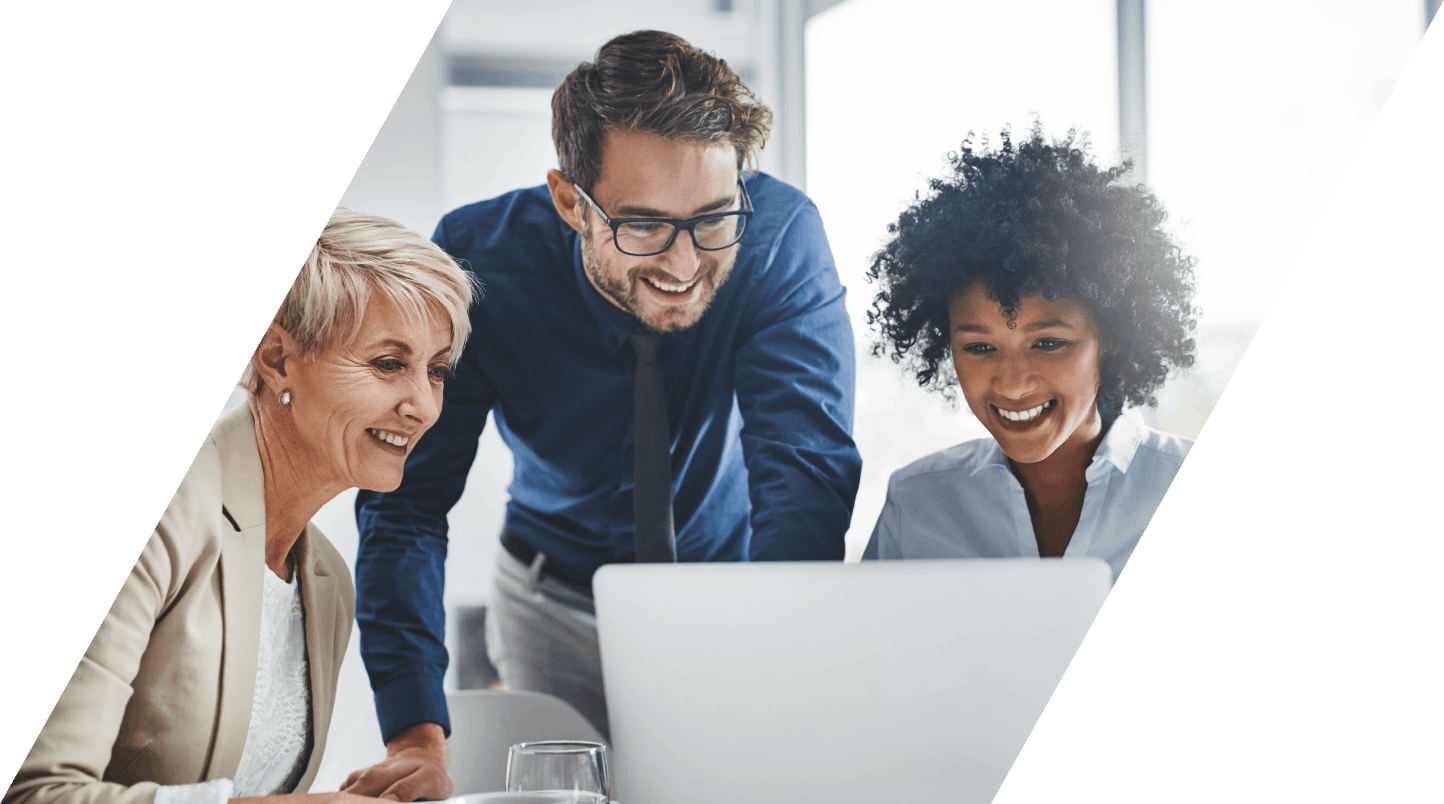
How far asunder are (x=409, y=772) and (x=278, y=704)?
285 millimetres

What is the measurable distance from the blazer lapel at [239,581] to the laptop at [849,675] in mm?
791

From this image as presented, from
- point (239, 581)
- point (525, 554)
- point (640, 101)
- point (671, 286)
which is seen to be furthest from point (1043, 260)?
point (239, 581)

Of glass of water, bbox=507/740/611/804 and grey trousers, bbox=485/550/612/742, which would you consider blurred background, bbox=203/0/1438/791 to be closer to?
grey trousers, bbox=485/550/612/742

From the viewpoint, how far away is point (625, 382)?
2.29 metres

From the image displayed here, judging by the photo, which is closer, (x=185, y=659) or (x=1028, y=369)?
(x=185, y=659)

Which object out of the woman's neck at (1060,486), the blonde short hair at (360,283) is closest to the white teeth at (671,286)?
the blonde short hair at (360,283)

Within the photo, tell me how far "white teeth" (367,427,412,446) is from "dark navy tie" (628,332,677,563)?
464 millimetres

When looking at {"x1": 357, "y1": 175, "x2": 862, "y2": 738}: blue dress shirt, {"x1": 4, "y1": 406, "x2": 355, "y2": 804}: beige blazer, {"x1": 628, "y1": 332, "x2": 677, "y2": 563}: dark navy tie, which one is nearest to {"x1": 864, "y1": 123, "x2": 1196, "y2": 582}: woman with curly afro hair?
{"x1": 357, "y1": 175, "x2": 862, "y2": 738}: blue dress shirt

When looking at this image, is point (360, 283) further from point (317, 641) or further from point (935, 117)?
point (935, 117)

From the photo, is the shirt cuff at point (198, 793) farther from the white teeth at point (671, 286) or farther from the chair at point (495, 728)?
the white teeth at point (671, 286)

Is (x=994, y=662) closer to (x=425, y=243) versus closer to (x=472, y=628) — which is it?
(x=472, y=628)

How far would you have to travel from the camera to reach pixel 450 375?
2.23 meters

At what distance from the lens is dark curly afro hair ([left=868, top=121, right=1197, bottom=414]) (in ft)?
7.52

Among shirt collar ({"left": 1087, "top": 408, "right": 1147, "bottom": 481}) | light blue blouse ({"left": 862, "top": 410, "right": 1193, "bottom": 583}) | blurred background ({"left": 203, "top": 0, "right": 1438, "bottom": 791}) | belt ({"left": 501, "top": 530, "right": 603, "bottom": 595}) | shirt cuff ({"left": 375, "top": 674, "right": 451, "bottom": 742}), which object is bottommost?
shirt cuff ({"left": 375, "top": 674, "right": 451, "bottom": 742})
